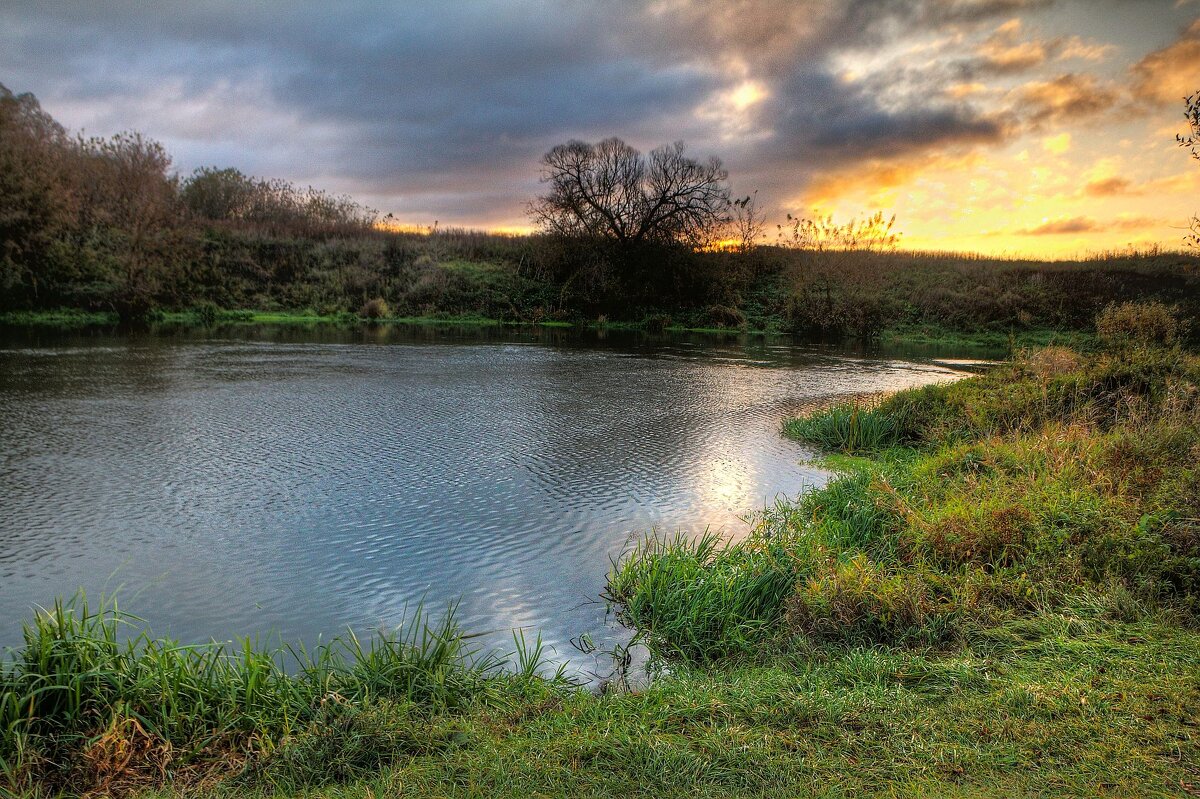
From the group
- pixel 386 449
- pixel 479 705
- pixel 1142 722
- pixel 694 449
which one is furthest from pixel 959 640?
pixel 386 449

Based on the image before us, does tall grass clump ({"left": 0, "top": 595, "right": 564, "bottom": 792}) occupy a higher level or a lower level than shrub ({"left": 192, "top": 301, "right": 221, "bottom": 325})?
lower

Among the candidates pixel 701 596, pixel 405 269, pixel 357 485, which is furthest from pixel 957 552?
pixel 405 269

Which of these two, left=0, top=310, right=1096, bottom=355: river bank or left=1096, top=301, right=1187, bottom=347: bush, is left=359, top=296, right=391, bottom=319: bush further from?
left=1096, top=301, right=1187, bottom=347: bush

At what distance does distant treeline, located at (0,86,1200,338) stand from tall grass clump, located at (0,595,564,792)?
113 ft

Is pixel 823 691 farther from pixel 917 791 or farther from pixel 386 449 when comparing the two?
pixel 386 449

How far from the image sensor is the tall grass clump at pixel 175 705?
123 inches

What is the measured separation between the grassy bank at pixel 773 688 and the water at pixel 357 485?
64 centimetres

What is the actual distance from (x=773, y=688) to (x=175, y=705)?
9.66 ft

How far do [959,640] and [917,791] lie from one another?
1.90m

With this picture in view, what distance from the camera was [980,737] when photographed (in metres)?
3.12

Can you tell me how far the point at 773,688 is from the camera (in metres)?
3.70

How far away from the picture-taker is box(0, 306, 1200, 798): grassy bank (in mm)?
2928

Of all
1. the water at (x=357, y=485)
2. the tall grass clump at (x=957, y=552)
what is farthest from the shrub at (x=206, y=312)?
the tall grass clump at (x=957, y=552)

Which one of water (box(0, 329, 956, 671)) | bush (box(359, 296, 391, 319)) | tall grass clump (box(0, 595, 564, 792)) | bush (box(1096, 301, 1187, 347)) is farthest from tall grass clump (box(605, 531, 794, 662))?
bush (box(359, 296, 391, 319))
